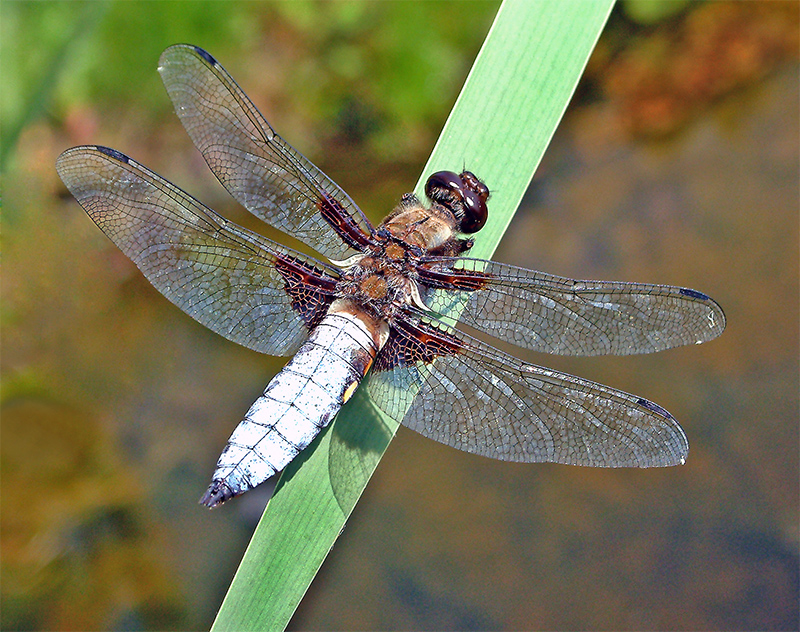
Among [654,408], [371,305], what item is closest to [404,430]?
[371,305]

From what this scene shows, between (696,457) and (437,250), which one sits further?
(696,457)

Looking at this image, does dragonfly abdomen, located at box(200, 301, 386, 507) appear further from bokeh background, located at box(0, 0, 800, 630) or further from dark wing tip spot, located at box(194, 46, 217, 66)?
bokeh background, located at box(0, 0, 800, 630)

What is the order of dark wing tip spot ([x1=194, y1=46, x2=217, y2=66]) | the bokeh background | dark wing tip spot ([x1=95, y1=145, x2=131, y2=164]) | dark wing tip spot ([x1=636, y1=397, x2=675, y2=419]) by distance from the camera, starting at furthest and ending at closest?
the bokeh background, dark wing tip spot ([x1=194, y1=46, x2=217, y2=66]), dark wing tip spot ([x1=95, y1=145, x2=131, y2=164]), dark wing tip spot ([x1=636, y1=397, x2=675, y2=419])

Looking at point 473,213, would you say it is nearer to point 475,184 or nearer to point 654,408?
point 475,184

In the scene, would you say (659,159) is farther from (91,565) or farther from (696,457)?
(91,565)

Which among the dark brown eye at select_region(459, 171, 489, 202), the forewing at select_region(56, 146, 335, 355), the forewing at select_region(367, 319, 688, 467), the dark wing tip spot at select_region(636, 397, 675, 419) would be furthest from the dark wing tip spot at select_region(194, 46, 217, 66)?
the dark wing tip spot at select_region(636, 397, 675, 419)

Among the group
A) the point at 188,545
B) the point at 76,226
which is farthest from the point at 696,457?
the point at 76,226

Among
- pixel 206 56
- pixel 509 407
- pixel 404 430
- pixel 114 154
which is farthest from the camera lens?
pixel 404 430
